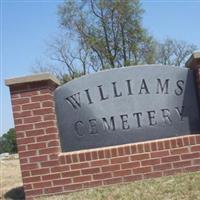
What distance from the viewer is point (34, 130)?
6871mm

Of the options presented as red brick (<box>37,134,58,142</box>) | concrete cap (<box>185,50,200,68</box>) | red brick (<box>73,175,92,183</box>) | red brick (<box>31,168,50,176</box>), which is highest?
concrete cap (<box>185,50,200,68</box>)

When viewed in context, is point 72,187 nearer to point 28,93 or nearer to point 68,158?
point 68,158

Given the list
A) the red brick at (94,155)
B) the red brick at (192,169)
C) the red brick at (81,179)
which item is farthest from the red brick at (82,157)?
the red brick at (192,169)

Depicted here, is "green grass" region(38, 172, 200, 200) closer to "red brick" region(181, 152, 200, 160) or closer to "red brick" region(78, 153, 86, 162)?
"red brick" region(181, 152, 200, 160)

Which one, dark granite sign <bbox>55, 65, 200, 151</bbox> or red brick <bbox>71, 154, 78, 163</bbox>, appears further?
dark granite sign <bbox>55, 65, 200, 151</bbox>

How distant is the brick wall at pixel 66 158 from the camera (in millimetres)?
6840

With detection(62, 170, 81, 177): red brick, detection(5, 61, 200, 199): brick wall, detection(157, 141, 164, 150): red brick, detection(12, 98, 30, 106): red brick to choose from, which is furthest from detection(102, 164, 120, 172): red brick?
detection(12, 98, 30, 106): red brick

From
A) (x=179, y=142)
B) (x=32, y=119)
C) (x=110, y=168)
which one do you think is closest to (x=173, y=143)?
(x=179, y=142)

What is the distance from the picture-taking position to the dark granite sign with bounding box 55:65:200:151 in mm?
7188

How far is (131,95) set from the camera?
7.20 metres

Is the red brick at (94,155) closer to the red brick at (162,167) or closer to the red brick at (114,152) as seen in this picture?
the red brick at (114,152)

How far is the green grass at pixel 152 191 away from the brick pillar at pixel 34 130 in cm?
32

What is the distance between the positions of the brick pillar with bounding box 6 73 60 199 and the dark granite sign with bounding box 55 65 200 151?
352 mm

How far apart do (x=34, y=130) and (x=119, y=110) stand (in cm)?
124
